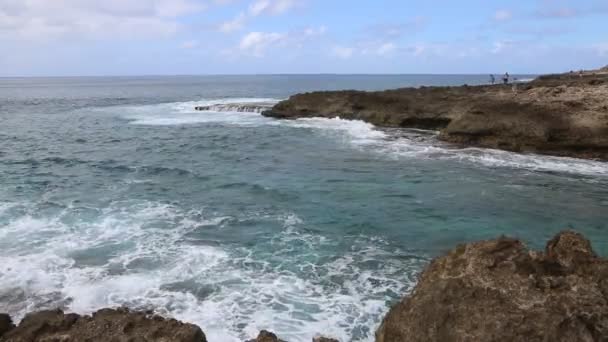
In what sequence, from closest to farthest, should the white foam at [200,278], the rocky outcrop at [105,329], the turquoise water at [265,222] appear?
the rocky outcrop at [105,329] → the white foam at [200,278] → the turquoise water at [265,222]

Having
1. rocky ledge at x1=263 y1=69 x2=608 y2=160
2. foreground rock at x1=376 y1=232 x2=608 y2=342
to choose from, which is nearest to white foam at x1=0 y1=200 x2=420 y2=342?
foreground rock at x1=376 y1=232 x2=608 y2=342

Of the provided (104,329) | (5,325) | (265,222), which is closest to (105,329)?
(104,329)

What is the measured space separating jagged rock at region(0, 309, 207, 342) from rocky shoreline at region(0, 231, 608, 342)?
16 mm

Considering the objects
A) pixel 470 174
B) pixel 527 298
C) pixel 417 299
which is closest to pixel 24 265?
pixel 417 299

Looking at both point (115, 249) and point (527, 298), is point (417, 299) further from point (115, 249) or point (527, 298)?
point (115, 249)

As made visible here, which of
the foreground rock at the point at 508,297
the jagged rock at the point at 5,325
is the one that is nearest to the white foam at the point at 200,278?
the jagged rock at the point at 5,325

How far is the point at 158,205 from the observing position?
17438 mm

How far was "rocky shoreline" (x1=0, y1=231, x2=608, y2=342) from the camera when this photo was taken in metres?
5.52

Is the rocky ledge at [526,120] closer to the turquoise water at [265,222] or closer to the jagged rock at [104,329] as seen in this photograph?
the turquoise water at [265,222]

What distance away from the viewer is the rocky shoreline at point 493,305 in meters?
Answer: 5.52

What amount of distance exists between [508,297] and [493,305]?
227 millimetres

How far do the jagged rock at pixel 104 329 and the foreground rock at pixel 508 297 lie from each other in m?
2.87

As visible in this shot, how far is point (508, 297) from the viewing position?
232 inches

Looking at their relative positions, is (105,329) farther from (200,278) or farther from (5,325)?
(200,278)
